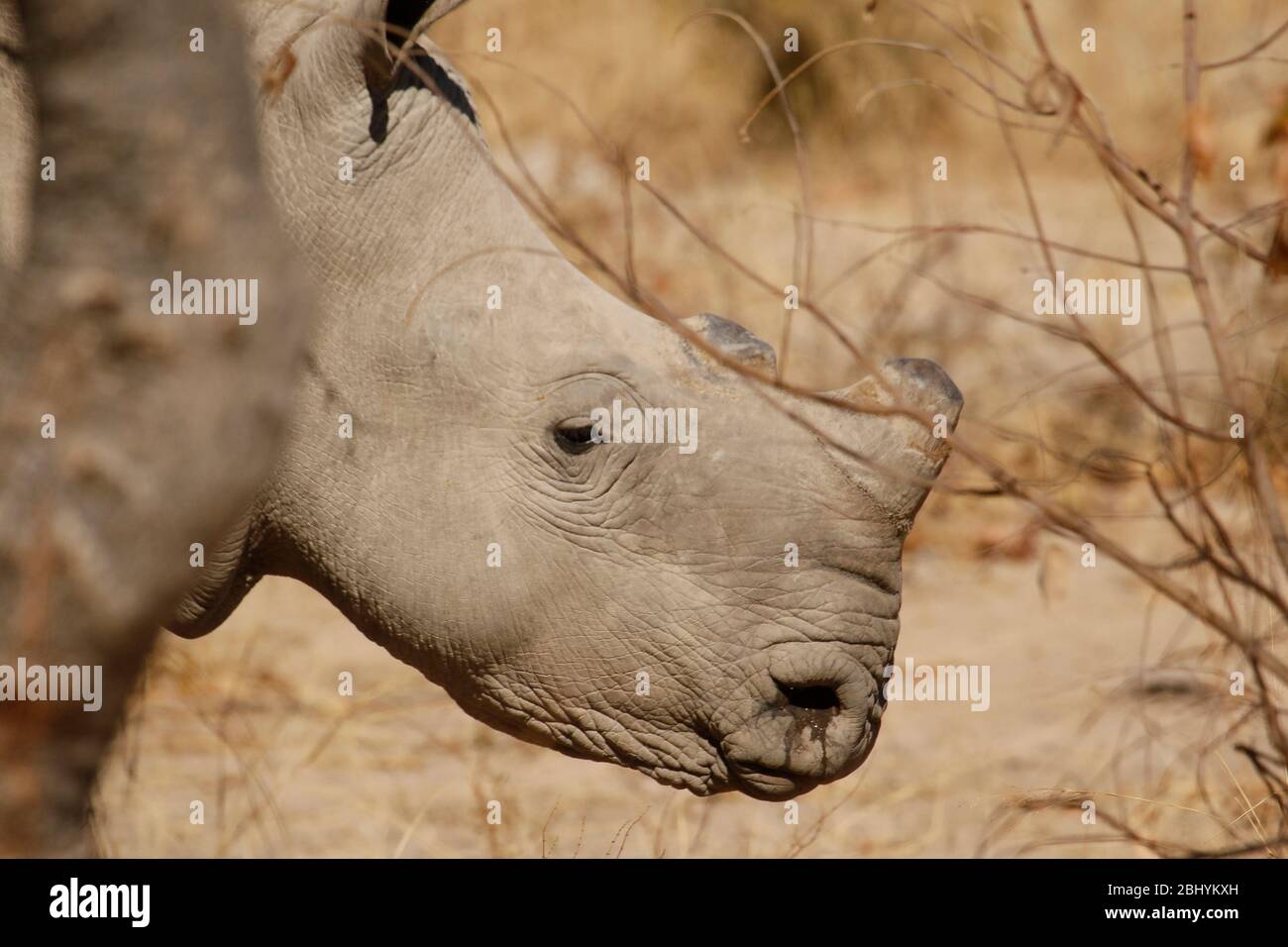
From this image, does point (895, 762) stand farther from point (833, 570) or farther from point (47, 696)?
point (47, 696)

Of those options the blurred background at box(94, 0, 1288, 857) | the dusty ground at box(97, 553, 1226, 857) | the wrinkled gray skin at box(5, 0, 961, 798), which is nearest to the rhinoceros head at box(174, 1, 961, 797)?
the wrinkled gray skin at box(5, 0, 961, 798)

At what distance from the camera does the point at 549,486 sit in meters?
2.50

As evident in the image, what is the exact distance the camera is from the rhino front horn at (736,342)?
2.48m

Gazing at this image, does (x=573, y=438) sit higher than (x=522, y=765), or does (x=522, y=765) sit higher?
(x=573, y=438)

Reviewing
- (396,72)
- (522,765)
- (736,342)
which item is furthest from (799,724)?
(522,765)

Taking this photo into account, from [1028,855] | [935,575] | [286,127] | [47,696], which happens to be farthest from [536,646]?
[935,575]

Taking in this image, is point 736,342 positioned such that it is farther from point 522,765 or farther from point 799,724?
point 522,765

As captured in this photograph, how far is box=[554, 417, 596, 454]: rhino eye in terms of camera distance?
249 cm

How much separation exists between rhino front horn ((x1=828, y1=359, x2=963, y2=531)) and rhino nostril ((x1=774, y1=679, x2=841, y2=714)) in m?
0.28

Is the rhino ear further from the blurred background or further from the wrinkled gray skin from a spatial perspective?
the blurred background

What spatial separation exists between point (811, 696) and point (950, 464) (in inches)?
101

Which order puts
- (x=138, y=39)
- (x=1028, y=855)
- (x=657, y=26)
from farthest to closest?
(x=657, y=26) < (x=1028, y=855) < (x=138, y=39)

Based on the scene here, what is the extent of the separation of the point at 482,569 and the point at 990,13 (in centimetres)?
881
